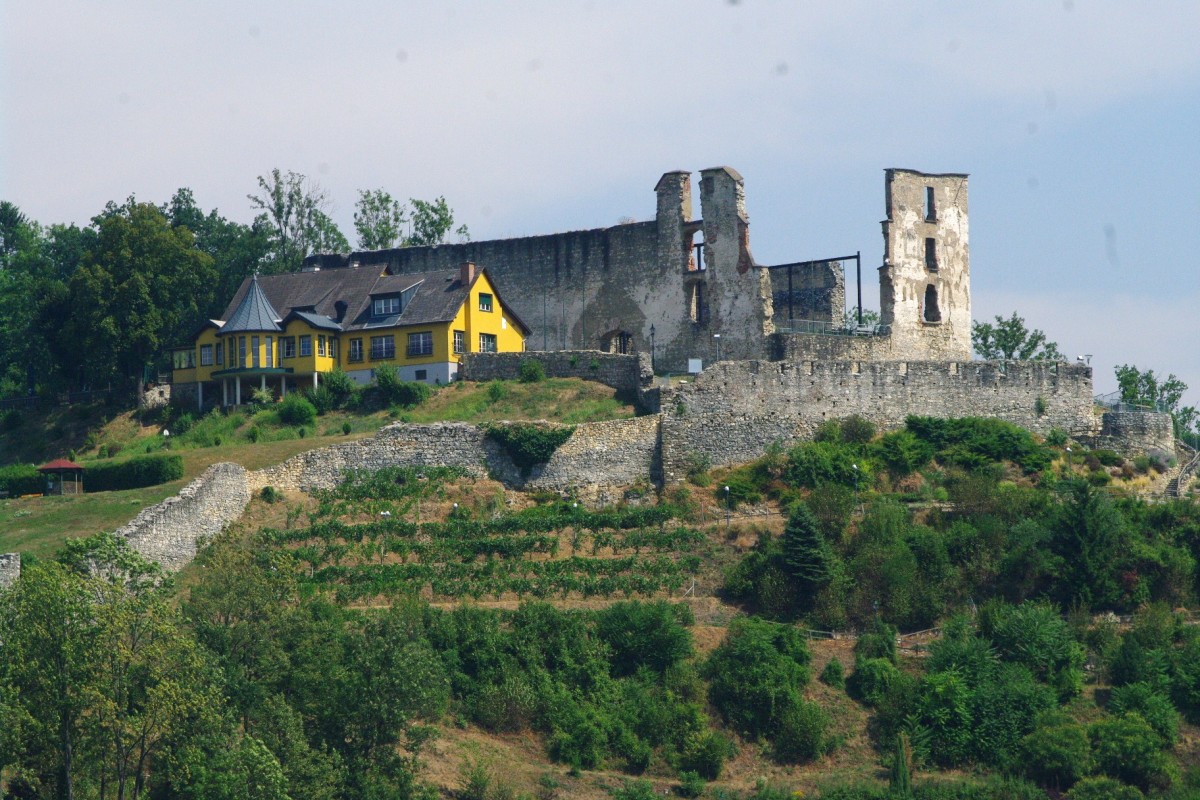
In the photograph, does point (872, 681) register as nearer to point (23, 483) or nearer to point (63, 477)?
point (63, 477)

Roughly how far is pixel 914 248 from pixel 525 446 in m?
16.6

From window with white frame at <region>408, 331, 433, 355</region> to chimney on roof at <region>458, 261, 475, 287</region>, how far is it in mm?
2328

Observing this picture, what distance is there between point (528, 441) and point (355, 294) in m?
13.7

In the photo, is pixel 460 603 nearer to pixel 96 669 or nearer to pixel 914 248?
pixel 96 669

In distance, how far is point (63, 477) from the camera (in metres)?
59.3

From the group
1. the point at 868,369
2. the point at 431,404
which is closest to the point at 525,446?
the point at 431,404

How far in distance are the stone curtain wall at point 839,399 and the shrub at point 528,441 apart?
10.7 ft

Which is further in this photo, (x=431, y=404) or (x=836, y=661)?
(x=431, y=404)

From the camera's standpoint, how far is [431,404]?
64.5 m

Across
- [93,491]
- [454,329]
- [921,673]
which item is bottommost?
[921,673]

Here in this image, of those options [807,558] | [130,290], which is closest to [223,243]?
[130,290]

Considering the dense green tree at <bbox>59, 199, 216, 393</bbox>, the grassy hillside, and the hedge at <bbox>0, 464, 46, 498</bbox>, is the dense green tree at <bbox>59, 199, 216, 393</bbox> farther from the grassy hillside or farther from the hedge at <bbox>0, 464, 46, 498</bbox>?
the hedge at <bbox>0, 464, 46, 498</bbox>

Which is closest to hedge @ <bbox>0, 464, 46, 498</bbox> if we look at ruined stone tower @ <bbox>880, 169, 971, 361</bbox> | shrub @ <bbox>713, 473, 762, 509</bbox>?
shrub @ <bbox>713, 473, 762, 509</bbox>

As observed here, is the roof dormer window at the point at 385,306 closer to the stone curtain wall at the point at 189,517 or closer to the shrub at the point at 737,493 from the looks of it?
the stone curtain wall at the point at 189,517
